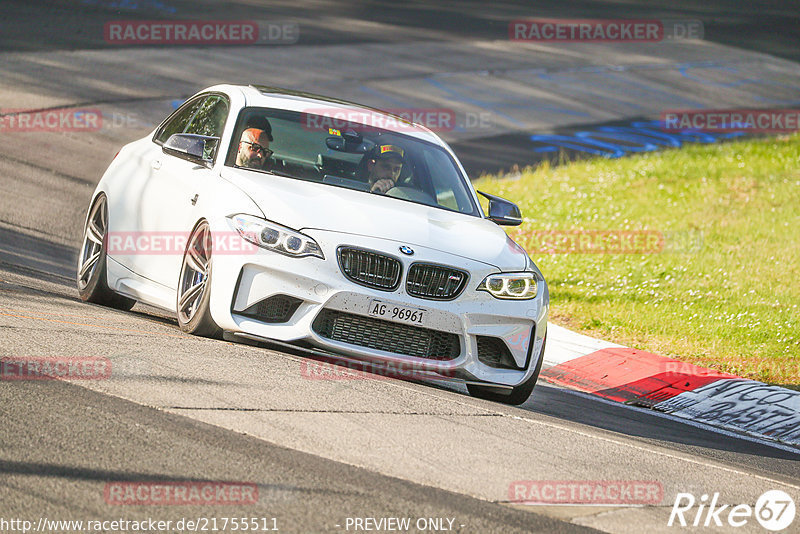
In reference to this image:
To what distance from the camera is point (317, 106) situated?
28.9ft

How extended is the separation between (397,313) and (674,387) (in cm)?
369

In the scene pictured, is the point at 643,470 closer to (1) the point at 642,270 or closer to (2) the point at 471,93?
(1) the point at 642,270

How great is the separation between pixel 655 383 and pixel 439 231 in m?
3.26

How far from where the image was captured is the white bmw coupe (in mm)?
7023

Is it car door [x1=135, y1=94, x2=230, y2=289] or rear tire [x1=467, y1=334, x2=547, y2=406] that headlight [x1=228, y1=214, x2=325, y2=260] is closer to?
car door [x1=135, y1=94, x2=230, y2=289]

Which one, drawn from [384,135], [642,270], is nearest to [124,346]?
[384,135]

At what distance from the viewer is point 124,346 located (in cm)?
685

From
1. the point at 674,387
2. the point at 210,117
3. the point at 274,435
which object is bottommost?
the point at 674,387
